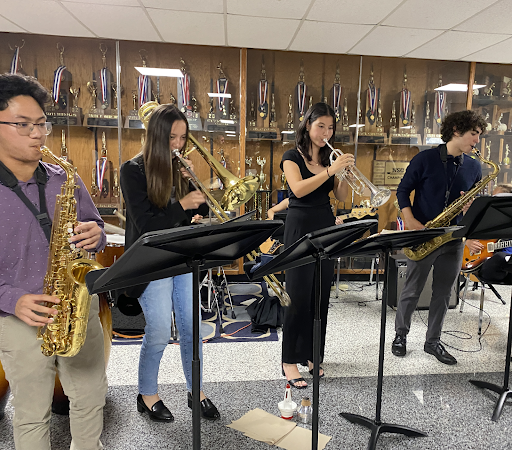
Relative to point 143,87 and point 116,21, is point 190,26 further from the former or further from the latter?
point 143,87

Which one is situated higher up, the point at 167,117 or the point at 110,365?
the point at 167,117

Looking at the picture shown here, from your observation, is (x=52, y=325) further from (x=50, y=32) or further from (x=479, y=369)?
(x=50, y=32)

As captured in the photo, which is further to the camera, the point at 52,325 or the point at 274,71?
the point at 274,71

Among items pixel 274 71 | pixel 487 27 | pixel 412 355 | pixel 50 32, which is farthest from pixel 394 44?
pixel 50 32

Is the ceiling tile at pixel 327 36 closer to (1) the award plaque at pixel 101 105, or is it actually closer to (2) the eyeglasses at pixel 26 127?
(1) the award plaque at pixel 101 105

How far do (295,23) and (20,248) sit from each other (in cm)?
370

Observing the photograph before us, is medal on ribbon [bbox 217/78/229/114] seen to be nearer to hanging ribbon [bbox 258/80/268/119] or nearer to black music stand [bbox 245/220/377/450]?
hanging ribbon [bbox 258/80/268/119]

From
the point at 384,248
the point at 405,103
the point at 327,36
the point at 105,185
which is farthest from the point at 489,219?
the point at 105,185

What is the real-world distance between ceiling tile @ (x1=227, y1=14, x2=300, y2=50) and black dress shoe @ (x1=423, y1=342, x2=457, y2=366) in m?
3.44

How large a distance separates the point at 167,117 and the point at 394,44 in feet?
12.8

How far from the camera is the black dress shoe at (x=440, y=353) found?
2.96 metres

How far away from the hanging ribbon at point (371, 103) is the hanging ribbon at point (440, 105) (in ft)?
3.09

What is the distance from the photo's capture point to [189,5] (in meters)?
3.66

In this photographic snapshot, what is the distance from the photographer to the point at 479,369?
9.46 ft
